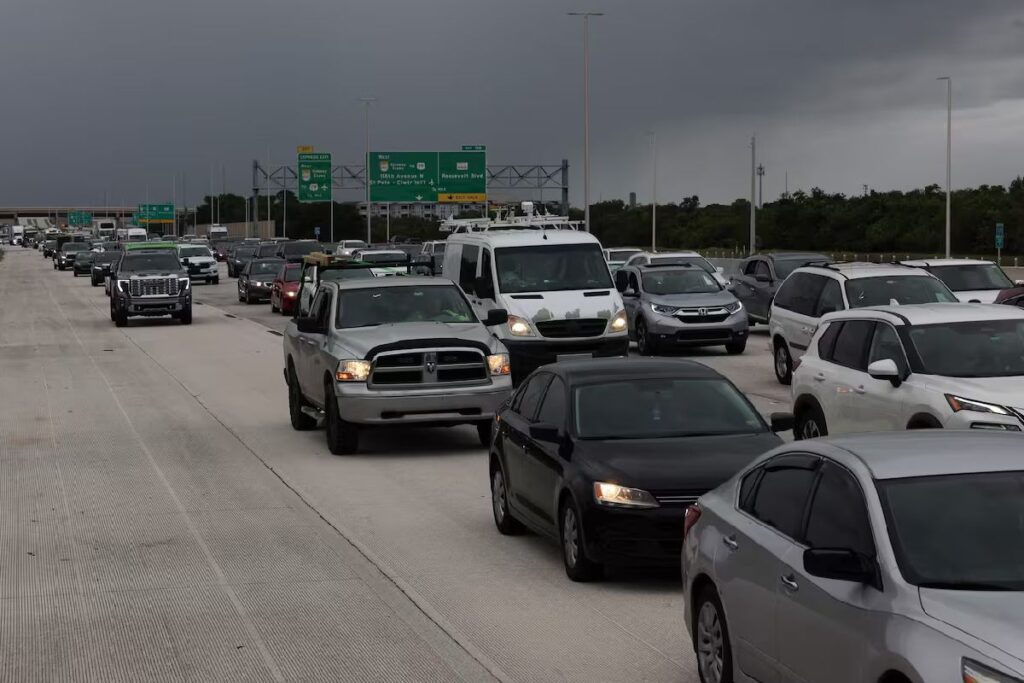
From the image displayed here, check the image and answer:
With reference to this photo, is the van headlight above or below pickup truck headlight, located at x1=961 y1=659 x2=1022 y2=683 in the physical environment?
above

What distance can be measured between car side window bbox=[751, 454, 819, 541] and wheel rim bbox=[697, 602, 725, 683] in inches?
22.4

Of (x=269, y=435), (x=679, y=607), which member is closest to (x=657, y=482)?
(x=679, y=607)

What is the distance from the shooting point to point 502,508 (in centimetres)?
1221

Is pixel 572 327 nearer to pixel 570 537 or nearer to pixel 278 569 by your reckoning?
pixel 278 569

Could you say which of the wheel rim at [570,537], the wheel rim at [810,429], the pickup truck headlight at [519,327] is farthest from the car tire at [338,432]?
the pickup truck headlight at [519,327]

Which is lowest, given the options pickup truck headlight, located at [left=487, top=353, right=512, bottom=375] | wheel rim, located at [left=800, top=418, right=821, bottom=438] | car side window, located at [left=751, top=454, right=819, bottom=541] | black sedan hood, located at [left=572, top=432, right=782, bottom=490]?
wheel rim, located at [left=800, top=418, right=821, bottom=438]

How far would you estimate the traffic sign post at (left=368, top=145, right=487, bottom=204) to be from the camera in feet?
277

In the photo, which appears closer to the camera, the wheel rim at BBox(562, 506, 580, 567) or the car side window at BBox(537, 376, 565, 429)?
the wheel rim at BBox(562, 506, 580, 567)

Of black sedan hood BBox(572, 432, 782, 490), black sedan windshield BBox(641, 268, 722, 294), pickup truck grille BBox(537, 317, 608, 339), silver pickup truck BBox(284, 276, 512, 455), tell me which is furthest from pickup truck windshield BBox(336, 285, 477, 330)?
black sedan windshield BBox(641, 268, 722, 294)

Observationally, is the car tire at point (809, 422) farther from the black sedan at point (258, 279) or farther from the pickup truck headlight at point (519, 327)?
the black sedan at point (258, 279)

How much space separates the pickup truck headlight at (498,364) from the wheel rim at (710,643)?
31.9 ft

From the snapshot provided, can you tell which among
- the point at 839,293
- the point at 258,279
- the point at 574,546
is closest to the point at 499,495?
the point at 574,546

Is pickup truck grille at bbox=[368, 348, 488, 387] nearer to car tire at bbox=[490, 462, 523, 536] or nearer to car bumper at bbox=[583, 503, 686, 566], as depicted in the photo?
car tire at bbox=[490, 462, 523, 536]

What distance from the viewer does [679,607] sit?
9.59m
